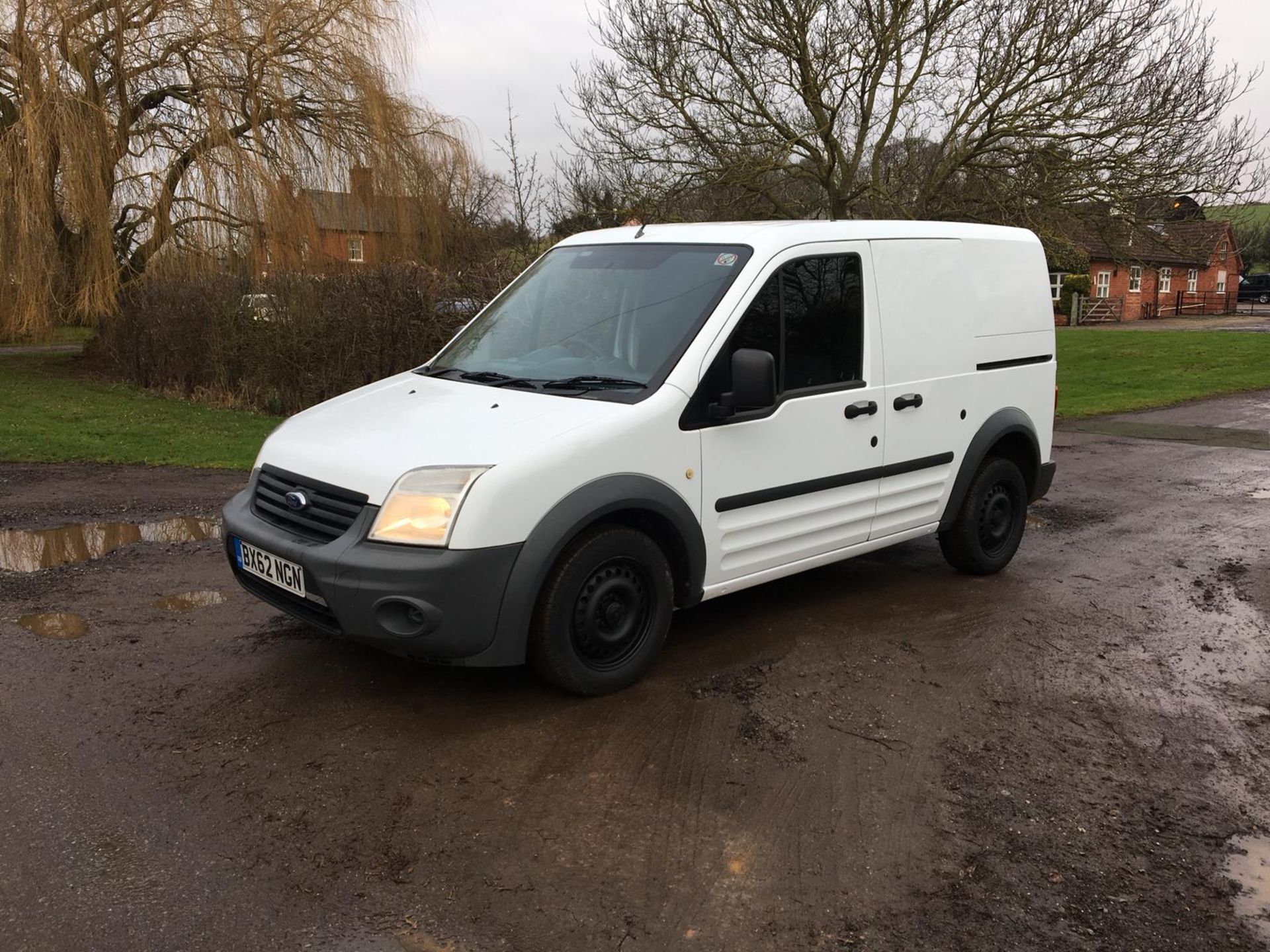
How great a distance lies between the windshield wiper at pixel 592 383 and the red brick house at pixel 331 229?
11.0 metres

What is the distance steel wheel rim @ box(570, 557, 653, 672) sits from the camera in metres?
4.22

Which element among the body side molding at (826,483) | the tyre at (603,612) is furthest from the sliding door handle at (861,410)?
the tyre at (603,612)

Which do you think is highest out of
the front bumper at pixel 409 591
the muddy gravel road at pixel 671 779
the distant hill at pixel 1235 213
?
the distant hill at pixel 1235 213

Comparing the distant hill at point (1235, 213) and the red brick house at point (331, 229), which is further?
the distant hill at point (1235, 213)

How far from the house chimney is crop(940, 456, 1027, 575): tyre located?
46.0ft

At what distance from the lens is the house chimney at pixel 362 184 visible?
17.5 m

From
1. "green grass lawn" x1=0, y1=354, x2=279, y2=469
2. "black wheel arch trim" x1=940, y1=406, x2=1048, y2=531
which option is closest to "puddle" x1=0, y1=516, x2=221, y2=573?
"green grass lawn" x1=0, y1=354, x2=279, y2=469

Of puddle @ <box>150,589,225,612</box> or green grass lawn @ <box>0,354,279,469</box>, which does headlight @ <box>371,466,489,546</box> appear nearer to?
puddle @ <box>150,589,225,612</box>

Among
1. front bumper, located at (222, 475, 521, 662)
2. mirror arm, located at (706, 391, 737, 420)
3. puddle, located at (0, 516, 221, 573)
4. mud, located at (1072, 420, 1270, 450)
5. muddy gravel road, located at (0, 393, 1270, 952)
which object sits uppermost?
mirror arm, located at (706, 391, 737, 420)

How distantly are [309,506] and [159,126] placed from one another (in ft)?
51.5

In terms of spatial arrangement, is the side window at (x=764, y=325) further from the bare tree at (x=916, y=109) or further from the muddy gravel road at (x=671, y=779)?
the bare tree at (x=916, y=109)

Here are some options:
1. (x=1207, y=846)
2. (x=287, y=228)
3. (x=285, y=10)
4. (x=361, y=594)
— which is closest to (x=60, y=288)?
(x=287, y=228)

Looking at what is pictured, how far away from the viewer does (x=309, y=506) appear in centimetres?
422

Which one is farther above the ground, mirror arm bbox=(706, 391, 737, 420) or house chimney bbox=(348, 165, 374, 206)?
house chimney bbox=(348, 165, 374, 206)
